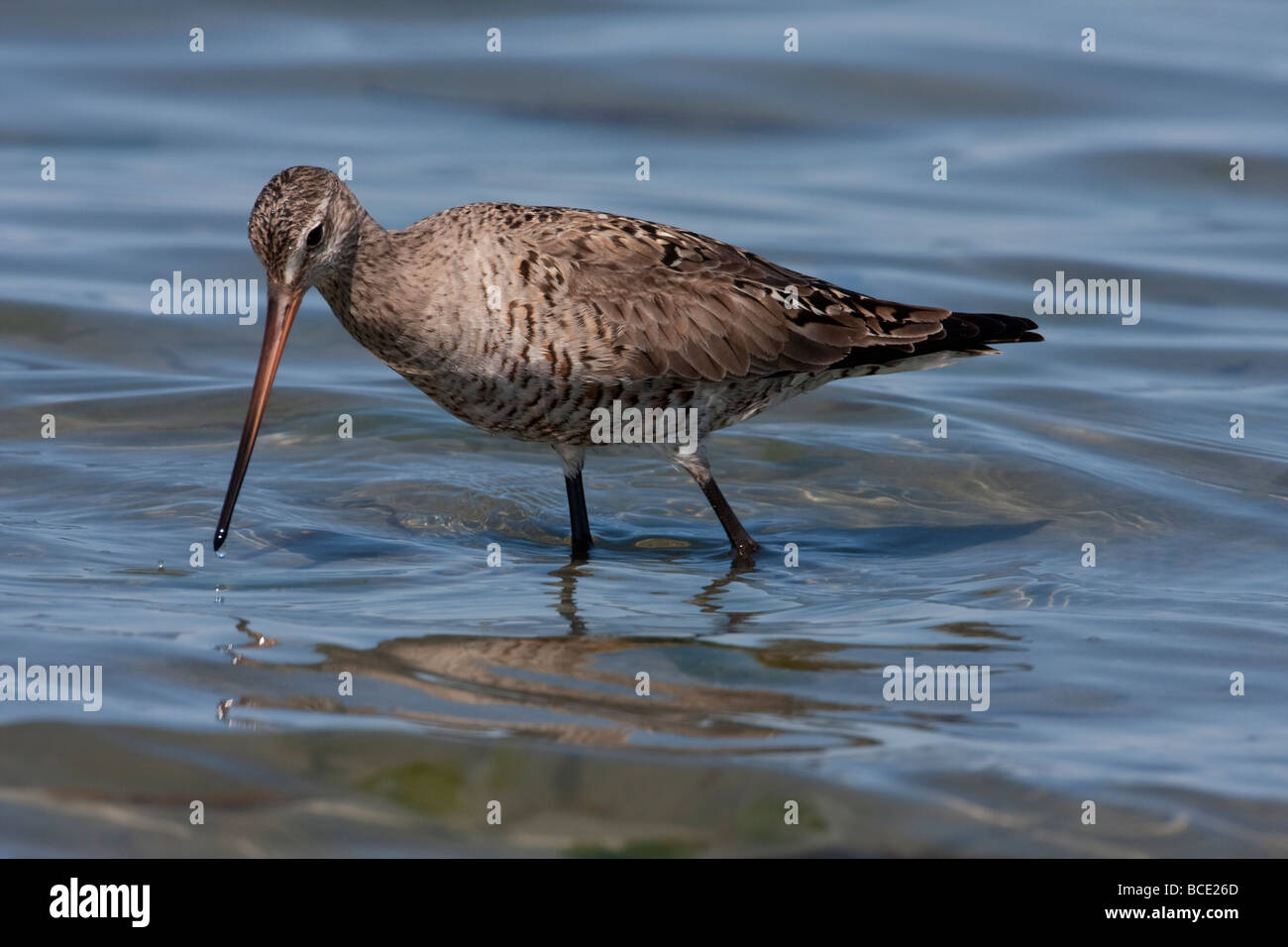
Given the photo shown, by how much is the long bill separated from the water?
31 cm

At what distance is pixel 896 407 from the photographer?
9.73 metres

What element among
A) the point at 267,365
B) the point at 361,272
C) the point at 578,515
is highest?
the point at 361,272

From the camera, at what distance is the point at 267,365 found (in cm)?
668

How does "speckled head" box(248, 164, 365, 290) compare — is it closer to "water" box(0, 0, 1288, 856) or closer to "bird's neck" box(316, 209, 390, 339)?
"bird's neck" box(316, 209, 390, 339)

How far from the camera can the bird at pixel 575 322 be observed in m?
6.75

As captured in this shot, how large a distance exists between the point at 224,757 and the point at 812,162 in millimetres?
10323

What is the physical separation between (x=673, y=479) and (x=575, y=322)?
205 cm

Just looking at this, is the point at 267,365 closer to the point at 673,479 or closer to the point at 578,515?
the point at 578,515

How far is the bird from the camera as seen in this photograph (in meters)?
6.75

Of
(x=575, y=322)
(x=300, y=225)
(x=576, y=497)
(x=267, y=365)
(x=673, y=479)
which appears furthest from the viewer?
(x=673, y=479)

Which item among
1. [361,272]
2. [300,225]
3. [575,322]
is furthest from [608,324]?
[300,225]

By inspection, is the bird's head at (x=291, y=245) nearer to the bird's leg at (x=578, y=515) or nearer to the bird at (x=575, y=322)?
the bird at (x=575, y=322)

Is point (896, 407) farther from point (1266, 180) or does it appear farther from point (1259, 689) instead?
point (1266, 180)
